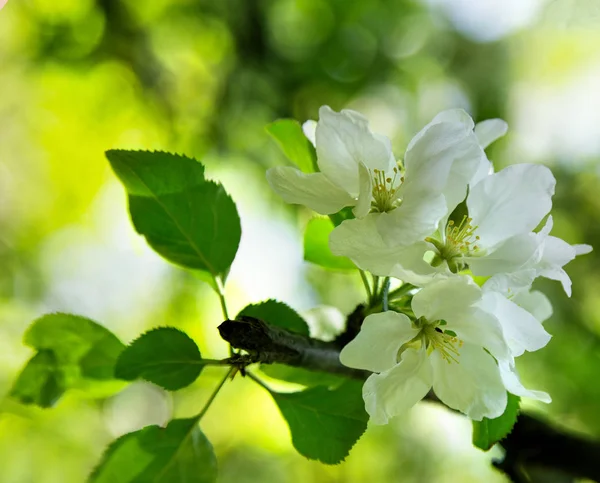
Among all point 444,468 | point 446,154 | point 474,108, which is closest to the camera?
point 446,154

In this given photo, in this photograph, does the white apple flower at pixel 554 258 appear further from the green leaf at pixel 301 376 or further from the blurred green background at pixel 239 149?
the blurred green background at pixel 239 149

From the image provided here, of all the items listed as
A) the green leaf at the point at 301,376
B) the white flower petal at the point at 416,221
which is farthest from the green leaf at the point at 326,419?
the white flower petal at the point at 416,221

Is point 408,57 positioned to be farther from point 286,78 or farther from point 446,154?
point 446,154

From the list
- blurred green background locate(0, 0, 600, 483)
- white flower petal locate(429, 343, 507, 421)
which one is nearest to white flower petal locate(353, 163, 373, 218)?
white flower petal locate(429, 343, 507, 421)

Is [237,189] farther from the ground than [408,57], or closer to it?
closer to it

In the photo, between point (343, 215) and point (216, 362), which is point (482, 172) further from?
point (216, 362)

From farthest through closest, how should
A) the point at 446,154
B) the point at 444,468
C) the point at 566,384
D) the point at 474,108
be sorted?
the point at 474,108
the point at 444,468
the point at 566,384
the point at 446,154

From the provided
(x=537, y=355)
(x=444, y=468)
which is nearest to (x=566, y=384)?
(x=537, y=355)

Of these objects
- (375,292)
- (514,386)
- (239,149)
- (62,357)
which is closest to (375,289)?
(375,292)
